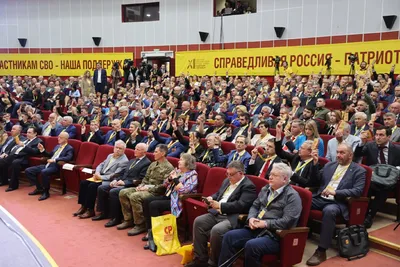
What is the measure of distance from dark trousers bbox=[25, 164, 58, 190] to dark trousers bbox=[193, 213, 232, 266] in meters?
3.14

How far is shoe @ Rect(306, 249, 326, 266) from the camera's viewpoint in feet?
10.8

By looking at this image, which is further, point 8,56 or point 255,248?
point 8,56

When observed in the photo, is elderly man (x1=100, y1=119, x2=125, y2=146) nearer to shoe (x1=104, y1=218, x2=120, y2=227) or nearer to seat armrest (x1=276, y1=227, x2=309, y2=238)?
shoe (x1=104, y1=218, x2=120, y2=227)

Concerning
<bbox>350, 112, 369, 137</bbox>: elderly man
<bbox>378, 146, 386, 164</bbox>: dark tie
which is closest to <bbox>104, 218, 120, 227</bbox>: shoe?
<bbox>378, 146, 386, 164</bbox>: dark tie

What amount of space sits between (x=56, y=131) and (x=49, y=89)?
4770 millimetres

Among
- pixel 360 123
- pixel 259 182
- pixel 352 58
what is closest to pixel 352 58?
pixel 352 58

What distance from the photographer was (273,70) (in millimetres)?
11273

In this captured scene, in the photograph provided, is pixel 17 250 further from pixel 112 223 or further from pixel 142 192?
pixel 142 192

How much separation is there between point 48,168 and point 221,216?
11.0ft

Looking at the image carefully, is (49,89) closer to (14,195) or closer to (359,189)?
(14,195)

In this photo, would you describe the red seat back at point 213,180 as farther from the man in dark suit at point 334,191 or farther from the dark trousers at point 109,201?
the dark trousers at point 109,201

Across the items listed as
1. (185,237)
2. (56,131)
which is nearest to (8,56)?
(56,131)

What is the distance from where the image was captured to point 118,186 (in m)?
4.77

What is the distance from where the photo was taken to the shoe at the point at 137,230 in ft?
14.2
